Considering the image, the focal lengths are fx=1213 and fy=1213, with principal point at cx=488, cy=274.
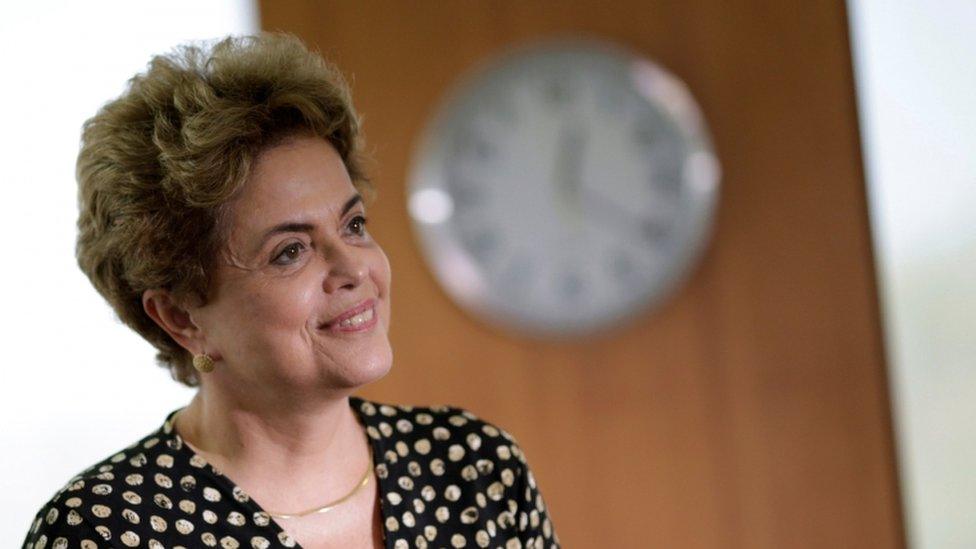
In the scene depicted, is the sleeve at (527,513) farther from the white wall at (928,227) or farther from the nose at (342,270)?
the white wall at (928,227)

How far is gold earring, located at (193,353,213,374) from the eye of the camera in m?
1.81

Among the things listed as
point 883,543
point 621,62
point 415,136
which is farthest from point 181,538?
point 883,543

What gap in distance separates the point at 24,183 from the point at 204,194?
1520mm

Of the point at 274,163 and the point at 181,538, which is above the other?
the point at 274,163

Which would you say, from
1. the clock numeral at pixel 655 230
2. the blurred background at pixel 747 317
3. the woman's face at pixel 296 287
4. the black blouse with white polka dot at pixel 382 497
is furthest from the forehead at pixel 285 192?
the clock numeral at pixel 655 230

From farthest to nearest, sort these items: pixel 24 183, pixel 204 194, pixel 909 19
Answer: pixel 909 19 → pixel 24 183 → pixel 204 194

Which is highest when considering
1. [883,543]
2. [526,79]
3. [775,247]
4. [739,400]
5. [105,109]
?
[526,79]

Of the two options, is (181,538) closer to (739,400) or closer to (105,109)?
(105,109)

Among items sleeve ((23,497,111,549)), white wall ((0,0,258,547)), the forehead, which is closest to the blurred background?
white wall ((0,0,258,547))

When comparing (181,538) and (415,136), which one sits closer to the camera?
(181,538)

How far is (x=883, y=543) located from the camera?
348 centimetres

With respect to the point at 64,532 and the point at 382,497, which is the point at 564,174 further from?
the point at 64,532

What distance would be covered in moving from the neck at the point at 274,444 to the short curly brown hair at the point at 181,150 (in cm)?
18

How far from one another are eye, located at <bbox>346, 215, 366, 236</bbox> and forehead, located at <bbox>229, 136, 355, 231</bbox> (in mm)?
44
